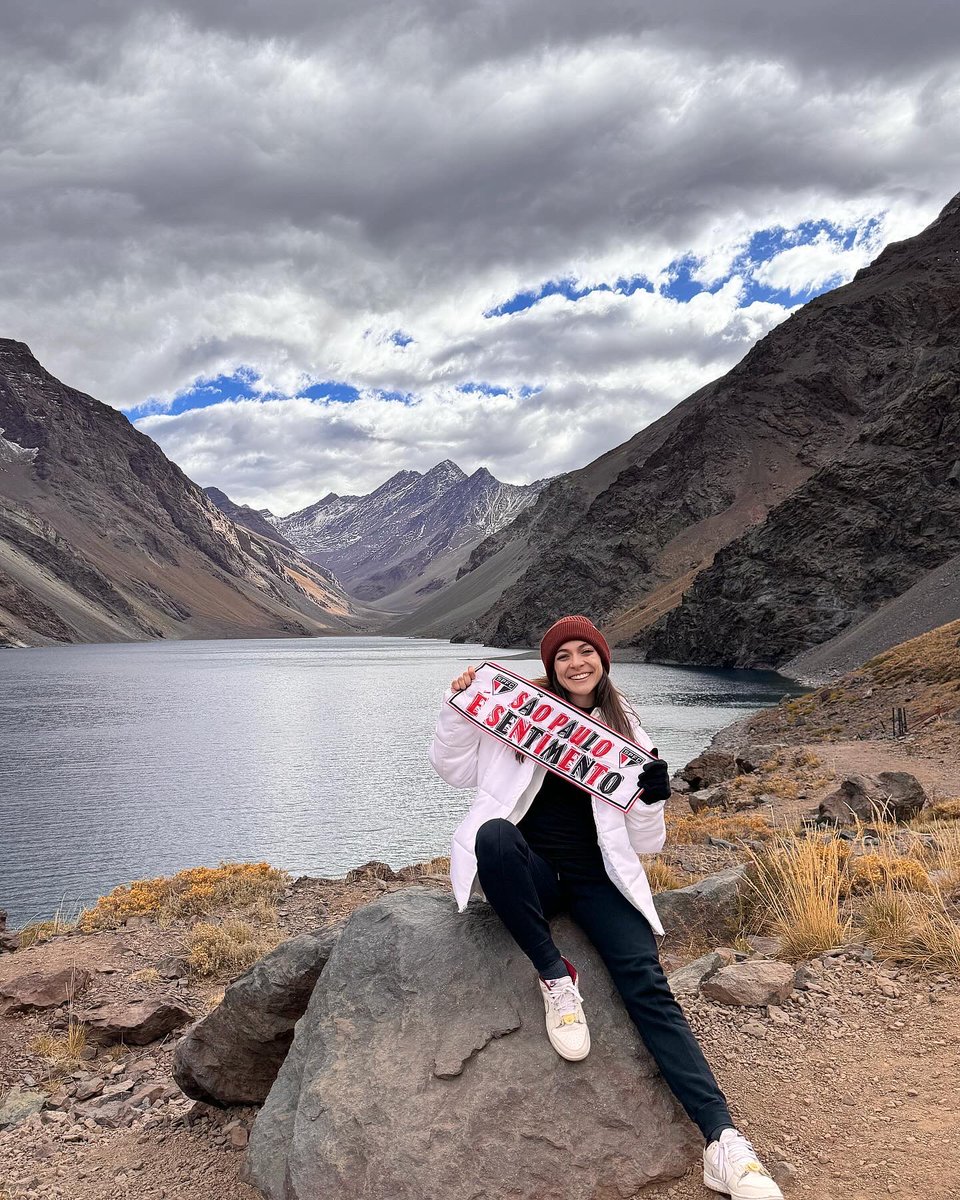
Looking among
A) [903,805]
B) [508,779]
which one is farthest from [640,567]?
[508,779]

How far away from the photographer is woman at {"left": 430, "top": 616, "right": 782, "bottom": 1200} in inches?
155

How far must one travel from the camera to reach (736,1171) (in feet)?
12.0


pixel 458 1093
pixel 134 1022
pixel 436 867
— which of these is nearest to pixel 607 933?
pixel 458 1093

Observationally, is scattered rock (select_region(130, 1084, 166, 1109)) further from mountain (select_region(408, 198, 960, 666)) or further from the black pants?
mountain (select_region(408, 198, 960, 666))

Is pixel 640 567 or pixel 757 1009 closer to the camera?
pixel 757 1009

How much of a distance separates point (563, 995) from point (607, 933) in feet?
1.35

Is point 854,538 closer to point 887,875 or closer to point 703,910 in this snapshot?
point 887,875

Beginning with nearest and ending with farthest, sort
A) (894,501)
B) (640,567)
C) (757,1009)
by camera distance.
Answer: (757,1009) < (894,501) < (640,567)

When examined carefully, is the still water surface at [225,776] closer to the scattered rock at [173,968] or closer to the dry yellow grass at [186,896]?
the dry yellow grass at [186,896]

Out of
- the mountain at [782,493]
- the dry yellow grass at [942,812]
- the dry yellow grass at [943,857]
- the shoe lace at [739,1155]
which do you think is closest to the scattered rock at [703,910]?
the dry yellow grass at [943,857]

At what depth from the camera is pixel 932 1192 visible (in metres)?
3.64

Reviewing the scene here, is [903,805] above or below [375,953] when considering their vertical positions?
below

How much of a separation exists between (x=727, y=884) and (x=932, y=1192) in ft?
13.2

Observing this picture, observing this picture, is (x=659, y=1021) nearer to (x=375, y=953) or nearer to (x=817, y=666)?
(x=375, y=953)
